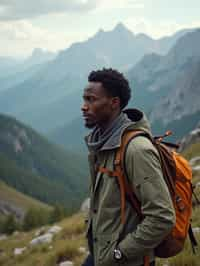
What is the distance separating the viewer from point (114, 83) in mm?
4516

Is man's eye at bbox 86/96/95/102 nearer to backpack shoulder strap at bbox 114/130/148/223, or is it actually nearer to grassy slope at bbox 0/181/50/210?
backpack shoulder strap at bbox 114/130/148/223

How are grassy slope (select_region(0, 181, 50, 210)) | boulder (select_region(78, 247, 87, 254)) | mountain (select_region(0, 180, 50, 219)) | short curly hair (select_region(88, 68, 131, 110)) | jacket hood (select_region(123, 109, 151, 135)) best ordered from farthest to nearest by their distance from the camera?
1. grassy slope (select_region(0, 181, 50, 210))
2. mountain (select_region(0, 180, 50, 219))
3. boulder (select_region(78, 247, 87, 254))
4. short curly hair (select_region(88, 68, 131, 110))
5. jacket hood (select_region(123, 109, 151, 135))

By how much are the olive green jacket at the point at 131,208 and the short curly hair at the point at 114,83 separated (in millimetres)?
317

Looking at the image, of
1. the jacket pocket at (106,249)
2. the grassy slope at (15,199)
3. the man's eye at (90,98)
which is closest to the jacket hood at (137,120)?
the man's eye at (90,98)

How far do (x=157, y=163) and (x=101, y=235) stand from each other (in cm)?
105

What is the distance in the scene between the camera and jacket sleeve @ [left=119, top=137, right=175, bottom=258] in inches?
154

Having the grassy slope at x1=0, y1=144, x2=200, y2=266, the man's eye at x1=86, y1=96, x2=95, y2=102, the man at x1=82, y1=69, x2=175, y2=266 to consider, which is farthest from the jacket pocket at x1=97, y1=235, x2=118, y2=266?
the grassy slope at x1=0, y1=144, x2=200, y2=266

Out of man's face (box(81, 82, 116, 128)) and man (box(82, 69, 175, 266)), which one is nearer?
man (box(82, 69, 175, 266))

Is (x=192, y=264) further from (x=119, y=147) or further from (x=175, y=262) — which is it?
(x=119, y=147)

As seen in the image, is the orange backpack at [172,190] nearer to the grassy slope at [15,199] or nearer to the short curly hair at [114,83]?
the short curly hair at [114,83]

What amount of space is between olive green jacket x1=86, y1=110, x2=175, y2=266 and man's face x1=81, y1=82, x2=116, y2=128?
38 centimetres

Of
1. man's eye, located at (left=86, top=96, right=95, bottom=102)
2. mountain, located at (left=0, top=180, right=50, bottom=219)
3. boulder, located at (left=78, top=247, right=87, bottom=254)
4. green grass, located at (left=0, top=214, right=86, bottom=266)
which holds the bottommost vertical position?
man's eye, located at (left=86, top=96, right=95, bottom=102)

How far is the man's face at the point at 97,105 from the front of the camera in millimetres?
4527

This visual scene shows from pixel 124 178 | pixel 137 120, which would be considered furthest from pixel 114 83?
pixel 124 178
